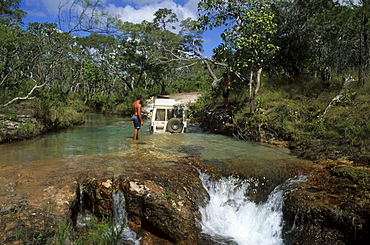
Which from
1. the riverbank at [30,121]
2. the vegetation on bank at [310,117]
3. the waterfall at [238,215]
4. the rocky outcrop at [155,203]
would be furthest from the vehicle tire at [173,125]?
the rocky outcrop at [155,203]

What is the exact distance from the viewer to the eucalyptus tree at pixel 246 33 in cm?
1123

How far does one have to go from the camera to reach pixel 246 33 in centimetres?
1152

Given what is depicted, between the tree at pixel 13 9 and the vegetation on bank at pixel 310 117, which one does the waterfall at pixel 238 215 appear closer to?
the vegetation on bank at pixel 310 117

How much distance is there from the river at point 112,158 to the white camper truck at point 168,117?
120 cm

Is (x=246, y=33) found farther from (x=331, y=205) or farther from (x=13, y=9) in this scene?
(x=13, y=9)

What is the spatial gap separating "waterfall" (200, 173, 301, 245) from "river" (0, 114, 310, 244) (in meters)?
0.03

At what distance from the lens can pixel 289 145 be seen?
380 inches

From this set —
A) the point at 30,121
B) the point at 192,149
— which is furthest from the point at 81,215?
the point at 30,121

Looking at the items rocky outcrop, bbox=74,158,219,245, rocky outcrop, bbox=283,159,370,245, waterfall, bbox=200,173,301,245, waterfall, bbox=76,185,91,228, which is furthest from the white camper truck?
rocky outcrop, bbox=283,159,370,245

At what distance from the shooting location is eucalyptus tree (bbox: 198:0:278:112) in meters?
11.2

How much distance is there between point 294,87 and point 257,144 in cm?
417

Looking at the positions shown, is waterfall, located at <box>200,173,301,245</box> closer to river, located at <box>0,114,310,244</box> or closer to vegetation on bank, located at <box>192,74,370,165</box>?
river, located at <box>0,114,310,244</box>

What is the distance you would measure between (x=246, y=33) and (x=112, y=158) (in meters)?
7.69

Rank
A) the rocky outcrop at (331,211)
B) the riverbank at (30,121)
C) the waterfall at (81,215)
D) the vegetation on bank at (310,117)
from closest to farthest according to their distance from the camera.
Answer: the rocky outcrop at (331,211) → the waterfall at (81,215) → the vegetation on bank at (310,117) → the riverbank at (30,121)
